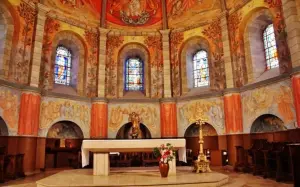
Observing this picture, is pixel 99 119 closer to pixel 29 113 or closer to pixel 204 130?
pixel 29 113

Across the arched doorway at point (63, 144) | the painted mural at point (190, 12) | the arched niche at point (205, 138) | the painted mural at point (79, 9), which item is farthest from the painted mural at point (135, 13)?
the arched doorway at point (63, 144)

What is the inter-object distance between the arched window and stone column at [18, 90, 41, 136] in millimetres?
10966

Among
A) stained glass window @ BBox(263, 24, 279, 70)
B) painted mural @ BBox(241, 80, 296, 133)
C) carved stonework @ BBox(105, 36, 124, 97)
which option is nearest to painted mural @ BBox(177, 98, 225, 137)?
painted mural @ BBox(241, 80, 296, 133)

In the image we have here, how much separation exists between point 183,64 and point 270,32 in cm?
621

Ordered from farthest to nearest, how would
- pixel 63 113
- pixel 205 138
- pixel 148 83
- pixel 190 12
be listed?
pixel 148 83
pixel 190 12
pixel 205 138
pixel 63 113

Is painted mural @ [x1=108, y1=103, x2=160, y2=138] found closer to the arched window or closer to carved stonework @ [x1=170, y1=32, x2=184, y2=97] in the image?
carved stonework @ [x1=170, y1=32, x2=184, y2=97]

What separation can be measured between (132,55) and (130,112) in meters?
4.90

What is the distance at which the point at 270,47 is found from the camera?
1493 centimetres

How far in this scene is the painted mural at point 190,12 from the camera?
17625 mm

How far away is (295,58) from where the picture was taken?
38.2 feet

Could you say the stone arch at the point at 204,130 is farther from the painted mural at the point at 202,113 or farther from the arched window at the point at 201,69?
the arched window at the point at 201,69

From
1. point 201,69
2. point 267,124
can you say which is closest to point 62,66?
point 201,69

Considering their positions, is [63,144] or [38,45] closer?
[38,45]

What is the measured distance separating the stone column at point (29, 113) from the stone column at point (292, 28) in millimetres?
13796
